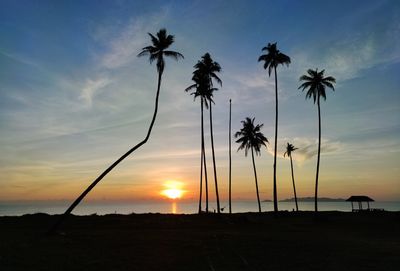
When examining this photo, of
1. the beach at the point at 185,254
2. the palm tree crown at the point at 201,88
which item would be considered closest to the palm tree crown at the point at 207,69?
the palm tree crown at the point at 201,88

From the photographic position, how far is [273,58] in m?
53.1

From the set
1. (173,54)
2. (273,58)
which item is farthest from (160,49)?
(273,58)

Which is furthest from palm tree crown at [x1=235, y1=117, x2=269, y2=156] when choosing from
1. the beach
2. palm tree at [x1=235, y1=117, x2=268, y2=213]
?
the beach

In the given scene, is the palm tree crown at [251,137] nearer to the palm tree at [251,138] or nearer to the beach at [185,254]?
the palm tree at [251,138]

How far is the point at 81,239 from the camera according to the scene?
89.1 feet

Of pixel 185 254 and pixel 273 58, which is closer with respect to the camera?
pixel 185 254

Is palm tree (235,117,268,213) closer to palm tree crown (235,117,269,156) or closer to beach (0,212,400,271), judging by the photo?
palm tree crown (235,117,269,156)

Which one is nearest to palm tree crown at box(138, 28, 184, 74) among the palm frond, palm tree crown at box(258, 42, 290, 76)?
the palm frond

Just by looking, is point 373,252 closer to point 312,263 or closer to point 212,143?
point 312,263

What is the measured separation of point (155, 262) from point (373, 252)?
13.0 m

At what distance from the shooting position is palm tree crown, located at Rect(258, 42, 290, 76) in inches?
2076

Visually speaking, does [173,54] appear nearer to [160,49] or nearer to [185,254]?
[160,49]

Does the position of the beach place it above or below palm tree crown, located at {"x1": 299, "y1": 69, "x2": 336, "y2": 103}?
below

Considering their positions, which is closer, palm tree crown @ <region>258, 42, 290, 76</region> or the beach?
the beach
